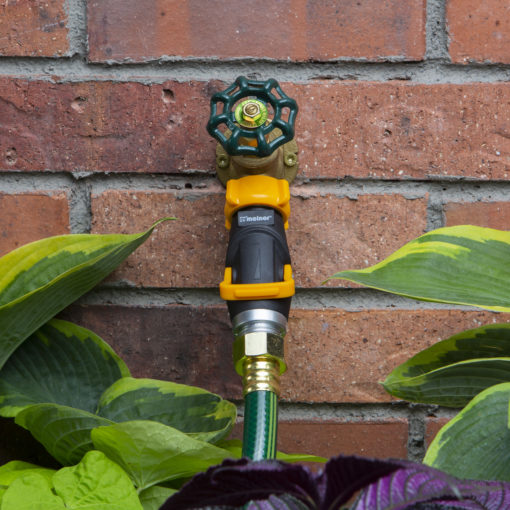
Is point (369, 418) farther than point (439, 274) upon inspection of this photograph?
Yes

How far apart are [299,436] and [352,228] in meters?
0.26

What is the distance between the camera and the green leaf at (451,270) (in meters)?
0.44

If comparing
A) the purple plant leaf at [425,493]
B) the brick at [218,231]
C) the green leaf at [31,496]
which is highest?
the brick at [218,231]

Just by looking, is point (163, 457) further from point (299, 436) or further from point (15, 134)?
point (15, 134)

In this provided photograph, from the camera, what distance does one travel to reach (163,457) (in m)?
0.46

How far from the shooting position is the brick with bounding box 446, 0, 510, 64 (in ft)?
2.22

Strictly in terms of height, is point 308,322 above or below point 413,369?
above

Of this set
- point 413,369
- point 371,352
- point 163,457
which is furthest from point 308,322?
point 163,457

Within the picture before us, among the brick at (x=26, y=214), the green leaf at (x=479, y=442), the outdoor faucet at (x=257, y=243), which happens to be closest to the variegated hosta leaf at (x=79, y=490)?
the outdoor faucet at (x=257, y=243)

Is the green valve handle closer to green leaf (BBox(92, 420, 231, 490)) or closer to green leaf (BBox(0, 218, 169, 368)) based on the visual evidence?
green leaf (BBox(0, 218, 169, 368))

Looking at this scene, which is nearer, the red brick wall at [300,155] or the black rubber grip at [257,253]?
the black rubber grip at [257,253]

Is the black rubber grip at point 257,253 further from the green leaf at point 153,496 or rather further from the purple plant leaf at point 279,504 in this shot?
the purple plant leaf at point 279,504

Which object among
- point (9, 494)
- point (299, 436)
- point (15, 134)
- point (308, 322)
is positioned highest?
point (15, 134)

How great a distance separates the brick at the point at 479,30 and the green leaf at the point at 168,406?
1.59 ft
